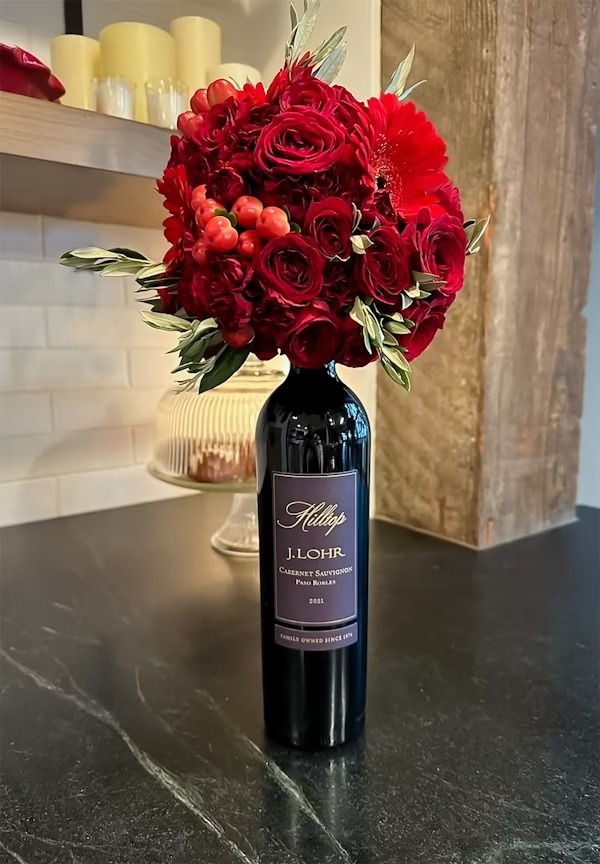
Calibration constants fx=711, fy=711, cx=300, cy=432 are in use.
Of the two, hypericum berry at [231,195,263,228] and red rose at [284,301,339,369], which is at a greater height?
hypericum berry at [231,195,263,228]

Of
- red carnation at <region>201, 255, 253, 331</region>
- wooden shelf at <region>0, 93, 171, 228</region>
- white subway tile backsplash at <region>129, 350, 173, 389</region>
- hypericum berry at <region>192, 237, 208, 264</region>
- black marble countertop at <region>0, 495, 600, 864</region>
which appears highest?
wooden shelf at <region>0, 93, 171, 228</region>

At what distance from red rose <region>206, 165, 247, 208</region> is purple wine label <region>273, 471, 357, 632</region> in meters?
0.20

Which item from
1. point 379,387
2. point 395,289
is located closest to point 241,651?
point 395,289

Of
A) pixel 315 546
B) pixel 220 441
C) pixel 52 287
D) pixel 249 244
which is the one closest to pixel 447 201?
pixel 249 244

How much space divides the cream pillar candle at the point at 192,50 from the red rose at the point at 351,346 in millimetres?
786

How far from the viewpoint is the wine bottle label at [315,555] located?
516 millimetres

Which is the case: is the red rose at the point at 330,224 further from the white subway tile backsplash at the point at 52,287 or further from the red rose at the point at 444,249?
the white subway tile backsplash at the point at 52,287

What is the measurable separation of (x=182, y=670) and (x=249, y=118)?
19.9 inches

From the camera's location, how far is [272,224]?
1.47ft

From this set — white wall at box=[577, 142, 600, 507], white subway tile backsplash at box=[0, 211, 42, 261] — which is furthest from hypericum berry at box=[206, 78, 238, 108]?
white wall at box=[577, 142, 600, 507]

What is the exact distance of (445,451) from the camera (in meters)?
1.07

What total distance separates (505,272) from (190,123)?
0.61 metres

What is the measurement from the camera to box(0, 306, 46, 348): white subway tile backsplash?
3.71ft

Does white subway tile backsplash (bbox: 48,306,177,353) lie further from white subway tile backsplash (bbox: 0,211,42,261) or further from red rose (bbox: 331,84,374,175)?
red rose (bbox: 331,84,374,175)
